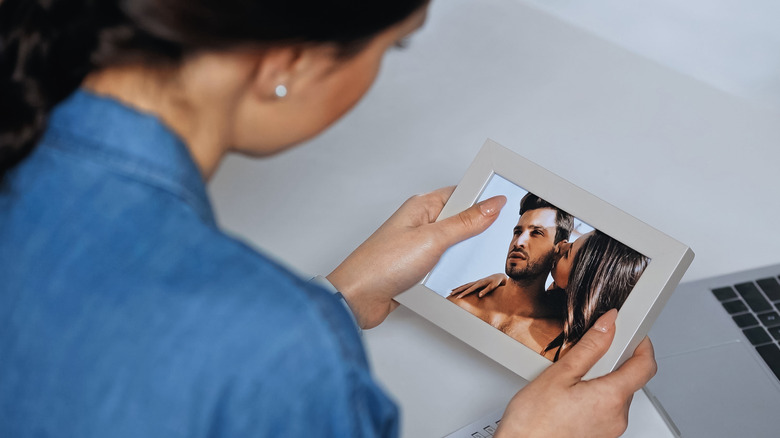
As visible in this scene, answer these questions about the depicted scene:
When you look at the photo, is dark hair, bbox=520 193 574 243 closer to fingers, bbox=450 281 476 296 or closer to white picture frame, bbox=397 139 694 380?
white picture frame, bbox=397 139 694 380

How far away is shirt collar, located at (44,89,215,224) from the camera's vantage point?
0.56 m

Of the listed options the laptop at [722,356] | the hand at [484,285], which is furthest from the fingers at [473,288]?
the laptop at [722,356]

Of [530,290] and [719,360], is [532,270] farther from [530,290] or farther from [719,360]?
[719,360]

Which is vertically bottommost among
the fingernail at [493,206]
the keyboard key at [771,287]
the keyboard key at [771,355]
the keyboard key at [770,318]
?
the fingernail at [493,206]

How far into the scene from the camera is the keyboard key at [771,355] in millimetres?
1031

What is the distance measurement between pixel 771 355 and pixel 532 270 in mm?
337

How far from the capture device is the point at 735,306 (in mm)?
1108

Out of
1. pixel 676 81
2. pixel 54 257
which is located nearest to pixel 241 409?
pixel 54 257

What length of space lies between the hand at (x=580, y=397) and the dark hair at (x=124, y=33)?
48 centimetres

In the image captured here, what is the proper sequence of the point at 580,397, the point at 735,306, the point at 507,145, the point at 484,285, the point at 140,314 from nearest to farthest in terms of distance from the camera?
the point at 140,314, the point at 580,397, the point at 484,285, the point at 735,306, the point at 507,145

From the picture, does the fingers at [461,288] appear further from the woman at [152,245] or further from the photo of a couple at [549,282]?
the woman at [152,245]

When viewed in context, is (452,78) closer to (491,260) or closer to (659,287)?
(491,260)

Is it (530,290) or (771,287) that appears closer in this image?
(530,290)

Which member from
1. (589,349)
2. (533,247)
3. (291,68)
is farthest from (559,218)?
(291,68)
